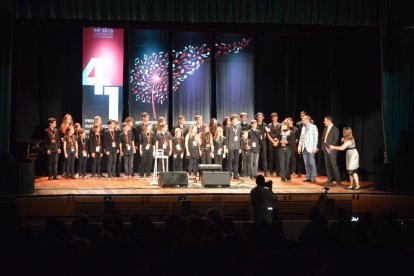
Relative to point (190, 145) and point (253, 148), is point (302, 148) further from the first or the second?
point (190, 145)

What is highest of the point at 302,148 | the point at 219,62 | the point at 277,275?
the point at 219,62

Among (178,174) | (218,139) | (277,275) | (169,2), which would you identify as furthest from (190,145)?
(277,275)

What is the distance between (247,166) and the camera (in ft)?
58.8

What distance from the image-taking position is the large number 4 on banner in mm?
19141

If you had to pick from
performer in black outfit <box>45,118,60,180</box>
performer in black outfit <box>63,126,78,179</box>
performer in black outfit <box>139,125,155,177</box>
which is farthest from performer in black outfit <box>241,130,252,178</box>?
performer in black outfit <box>45,118,60,180</box>

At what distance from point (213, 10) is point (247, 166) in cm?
460

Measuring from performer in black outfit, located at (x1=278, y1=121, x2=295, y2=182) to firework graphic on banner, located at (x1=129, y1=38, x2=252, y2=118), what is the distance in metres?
3.88

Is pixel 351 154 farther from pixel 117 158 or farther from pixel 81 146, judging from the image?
pixel 81 146

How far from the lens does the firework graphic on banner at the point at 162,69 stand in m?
19.7

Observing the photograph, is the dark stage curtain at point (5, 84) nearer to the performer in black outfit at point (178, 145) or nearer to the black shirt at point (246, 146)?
the performer in black outfit at point (178, 145)

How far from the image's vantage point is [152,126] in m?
19.2

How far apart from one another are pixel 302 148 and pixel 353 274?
1244 centimetres

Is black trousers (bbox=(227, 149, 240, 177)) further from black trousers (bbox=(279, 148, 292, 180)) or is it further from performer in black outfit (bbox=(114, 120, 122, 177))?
performer in black outfit (bbox=(114, 120, 122, 177))

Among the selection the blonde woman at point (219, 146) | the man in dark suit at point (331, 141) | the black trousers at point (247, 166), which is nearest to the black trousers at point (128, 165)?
the blonde woman at point (219, 146)
